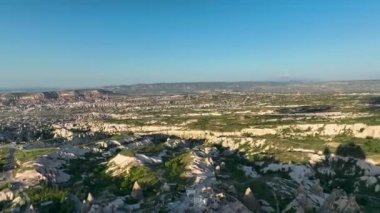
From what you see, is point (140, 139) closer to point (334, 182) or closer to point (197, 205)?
point (334, 182)

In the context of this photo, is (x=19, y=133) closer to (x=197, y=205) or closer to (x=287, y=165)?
(x=287, y=165)

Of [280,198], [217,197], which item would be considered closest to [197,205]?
[217,197]

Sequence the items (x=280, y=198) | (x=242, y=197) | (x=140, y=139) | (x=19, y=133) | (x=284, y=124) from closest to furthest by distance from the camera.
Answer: (x=242, y=197) < (x=280, y=198) < (x=140, y=139) < (x=284, y=124) < (x=19, y=133)

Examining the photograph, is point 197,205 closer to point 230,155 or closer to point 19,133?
point 230,155

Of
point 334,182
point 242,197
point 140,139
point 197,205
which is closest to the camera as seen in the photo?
point 197,205

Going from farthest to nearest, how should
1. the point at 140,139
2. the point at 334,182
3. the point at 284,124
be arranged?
the point at 284,124 → the point at 140,139 → the point at 334,182

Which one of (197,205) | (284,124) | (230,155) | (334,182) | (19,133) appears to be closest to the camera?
(197,205)

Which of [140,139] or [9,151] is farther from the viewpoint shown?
[140,139]

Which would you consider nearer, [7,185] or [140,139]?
[7,185]

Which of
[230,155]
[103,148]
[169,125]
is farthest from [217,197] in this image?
[169,125]
